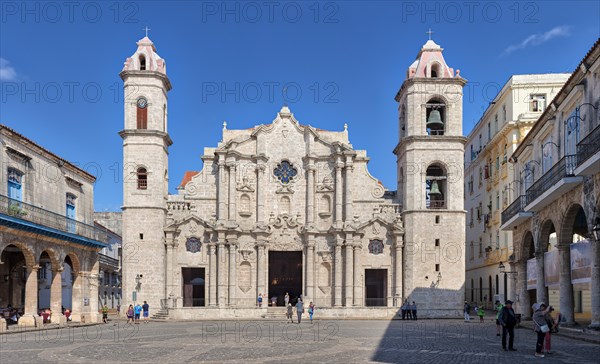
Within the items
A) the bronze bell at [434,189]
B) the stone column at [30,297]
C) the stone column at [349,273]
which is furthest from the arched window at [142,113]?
the bronze bell at [434,189]

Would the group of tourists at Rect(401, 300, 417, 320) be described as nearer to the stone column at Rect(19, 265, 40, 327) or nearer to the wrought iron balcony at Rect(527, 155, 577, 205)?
the wrought iron balcony at Rect(527, 155, 577, 205)

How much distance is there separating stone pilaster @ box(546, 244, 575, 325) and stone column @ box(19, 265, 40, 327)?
65.0ft

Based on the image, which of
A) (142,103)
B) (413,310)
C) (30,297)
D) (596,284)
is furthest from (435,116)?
(30,297)

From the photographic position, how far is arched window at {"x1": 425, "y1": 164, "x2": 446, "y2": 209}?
4200 centimetres

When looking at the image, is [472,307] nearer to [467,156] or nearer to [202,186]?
[467,156]

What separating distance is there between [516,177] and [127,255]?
71.6 feet

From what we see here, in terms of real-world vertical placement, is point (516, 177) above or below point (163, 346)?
above

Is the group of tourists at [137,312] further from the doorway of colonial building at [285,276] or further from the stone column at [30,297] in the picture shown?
the doorway of colonial building at [285,276]

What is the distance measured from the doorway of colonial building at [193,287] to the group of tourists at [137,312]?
13.8 ft

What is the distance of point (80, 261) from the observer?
3366 centimetres

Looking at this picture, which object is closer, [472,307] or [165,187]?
[165,187]

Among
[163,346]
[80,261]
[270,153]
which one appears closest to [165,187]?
[270,153]

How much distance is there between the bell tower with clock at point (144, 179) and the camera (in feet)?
133

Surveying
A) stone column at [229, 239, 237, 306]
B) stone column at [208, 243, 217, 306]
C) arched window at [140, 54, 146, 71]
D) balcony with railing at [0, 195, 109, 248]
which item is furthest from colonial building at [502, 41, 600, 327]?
arched window at [140, 54, 146, 71]
